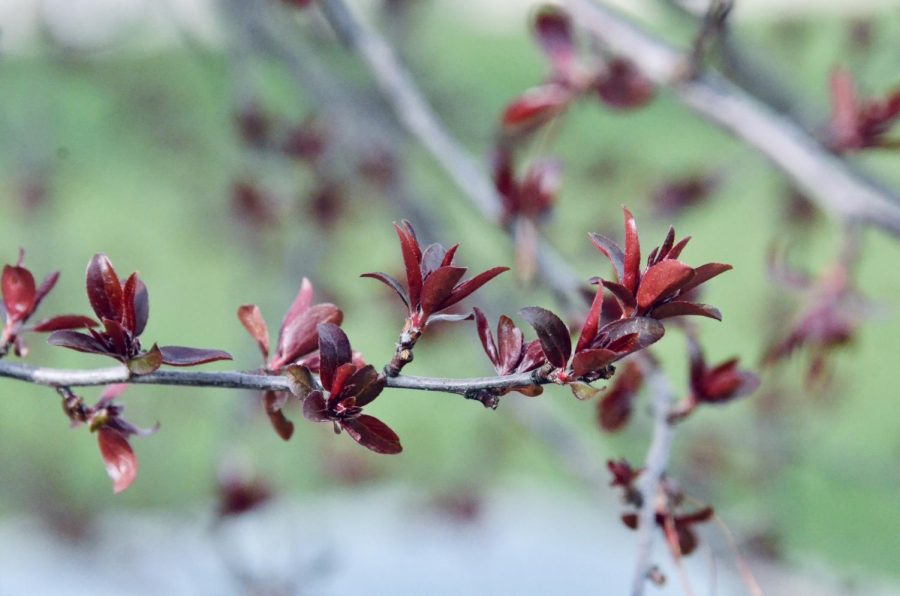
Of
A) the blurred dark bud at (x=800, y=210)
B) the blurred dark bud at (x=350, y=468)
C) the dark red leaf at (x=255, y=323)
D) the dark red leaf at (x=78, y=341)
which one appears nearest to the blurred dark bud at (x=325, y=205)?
the blurred dark bud at (x=350, y=468)

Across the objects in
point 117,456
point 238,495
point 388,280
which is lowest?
point 117,456

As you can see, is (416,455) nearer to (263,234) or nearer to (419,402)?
(419,402)

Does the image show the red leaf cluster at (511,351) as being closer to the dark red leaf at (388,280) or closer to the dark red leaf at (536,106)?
the dark red leaf at (388,280)

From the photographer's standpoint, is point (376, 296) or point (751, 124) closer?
point (751, 124)

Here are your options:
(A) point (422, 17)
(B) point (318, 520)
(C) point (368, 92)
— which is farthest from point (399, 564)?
(A) point (422, 17)

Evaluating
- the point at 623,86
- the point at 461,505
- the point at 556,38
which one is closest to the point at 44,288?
the point at 556,38

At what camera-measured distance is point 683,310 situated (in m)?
0.79

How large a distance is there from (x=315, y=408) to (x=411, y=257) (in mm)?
165

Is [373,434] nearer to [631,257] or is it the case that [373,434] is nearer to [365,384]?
[365,384]

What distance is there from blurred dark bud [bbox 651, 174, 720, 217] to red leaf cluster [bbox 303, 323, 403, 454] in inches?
71.9

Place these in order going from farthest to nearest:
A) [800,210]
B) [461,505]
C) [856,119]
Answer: [461,505] → [800,210] → [856,119]

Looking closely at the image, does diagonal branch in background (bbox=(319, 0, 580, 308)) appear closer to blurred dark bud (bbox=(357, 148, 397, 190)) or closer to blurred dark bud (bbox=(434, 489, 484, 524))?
blurred dark bud (bbox=(357, 148, 397, 190))

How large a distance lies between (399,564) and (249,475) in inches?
90.7

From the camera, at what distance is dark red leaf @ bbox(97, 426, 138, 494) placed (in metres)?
0.88
